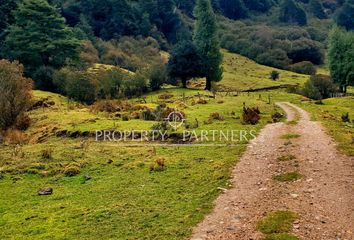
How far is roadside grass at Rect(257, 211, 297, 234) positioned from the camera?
13.4 m

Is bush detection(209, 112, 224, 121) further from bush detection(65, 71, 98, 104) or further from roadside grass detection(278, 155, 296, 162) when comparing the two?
bush detection(65, 71, 98, 104)

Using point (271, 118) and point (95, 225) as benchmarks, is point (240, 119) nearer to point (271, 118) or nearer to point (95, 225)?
point (271, 118)

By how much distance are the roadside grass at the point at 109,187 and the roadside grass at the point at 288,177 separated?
2.24 metres

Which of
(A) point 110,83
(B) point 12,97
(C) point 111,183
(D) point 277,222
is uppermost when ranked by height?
(A) point 110,83

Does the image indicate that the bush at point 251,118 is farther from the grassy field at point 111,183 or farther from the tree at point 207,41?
the tree at point 207,41

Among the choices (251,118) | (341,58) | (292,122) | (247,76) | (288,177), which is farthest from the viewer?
(247,76)

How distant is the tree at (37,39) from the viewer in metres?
71.0

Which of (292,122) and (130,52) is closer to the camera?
(292,122)

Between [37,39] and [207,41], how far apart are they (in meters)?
29.5

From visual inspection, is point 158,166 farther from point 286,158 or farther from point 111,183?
point 286,158

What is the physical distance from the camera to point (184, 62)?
72.3m

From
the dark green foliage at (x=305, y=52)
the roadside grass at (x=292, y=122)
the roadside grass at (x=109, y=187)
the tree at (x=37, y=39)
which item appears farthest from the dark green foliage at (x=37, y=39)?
the dark green foliage at (x=305, y=52)

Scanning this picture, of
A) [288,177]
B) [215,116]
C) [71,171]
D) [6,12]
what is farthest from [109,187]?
[6,12]

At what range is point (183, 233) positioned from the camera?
1380 cm
